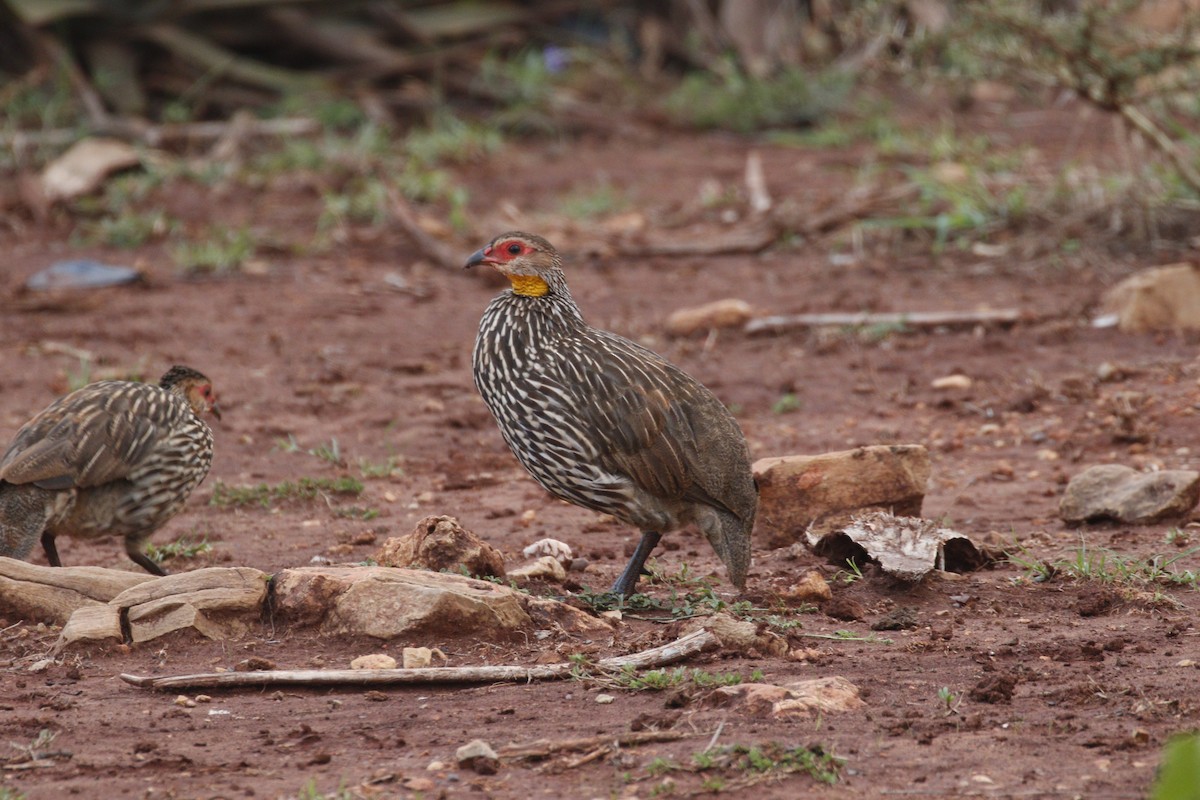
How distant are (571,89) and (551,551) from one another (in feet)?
31.5

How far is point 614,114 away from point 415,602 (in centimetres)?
1037

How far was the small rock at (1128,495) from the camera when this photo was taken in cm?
622

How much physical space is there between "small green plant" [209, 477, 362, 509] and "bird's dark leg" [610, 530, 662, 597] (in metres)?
1.82

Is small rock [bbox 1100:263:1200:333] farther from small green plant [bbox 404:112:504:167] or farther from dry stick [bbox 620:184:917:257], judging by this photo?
small green plant [bbox 404:112:504:167]

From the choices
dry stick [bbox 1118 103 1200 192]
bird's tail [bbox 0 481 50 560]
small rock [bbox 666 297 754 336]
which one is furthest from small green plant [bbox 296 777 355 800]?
dry stick [bbox 1118 103 1200 192]

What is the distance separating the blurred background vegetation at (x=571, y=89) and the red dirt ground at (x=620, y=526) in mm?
364

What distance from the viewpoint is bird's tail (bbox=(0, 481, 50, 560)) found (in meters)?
5.59

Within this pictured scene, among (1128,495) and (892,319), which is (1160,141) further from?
(1128,495)

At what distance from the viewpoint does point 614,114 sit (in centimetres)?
1477

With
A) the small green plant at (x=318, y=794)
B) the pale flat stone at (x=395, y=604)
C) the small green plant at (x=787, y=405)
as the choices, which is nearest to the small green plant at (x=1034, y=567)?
the pale flat stone at (x=395, y=604)

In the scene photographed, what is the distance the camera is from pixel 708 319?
383 inches

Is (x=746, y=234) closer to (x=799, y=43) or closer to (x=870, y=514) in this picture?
(x=799, y=43)

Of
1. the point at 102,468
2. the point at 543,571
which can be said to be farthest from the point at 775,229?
the point at 102,468

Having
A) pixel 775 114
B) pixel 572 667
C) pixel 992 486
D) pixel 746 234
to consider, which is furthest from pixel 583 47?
pixel 572 667
